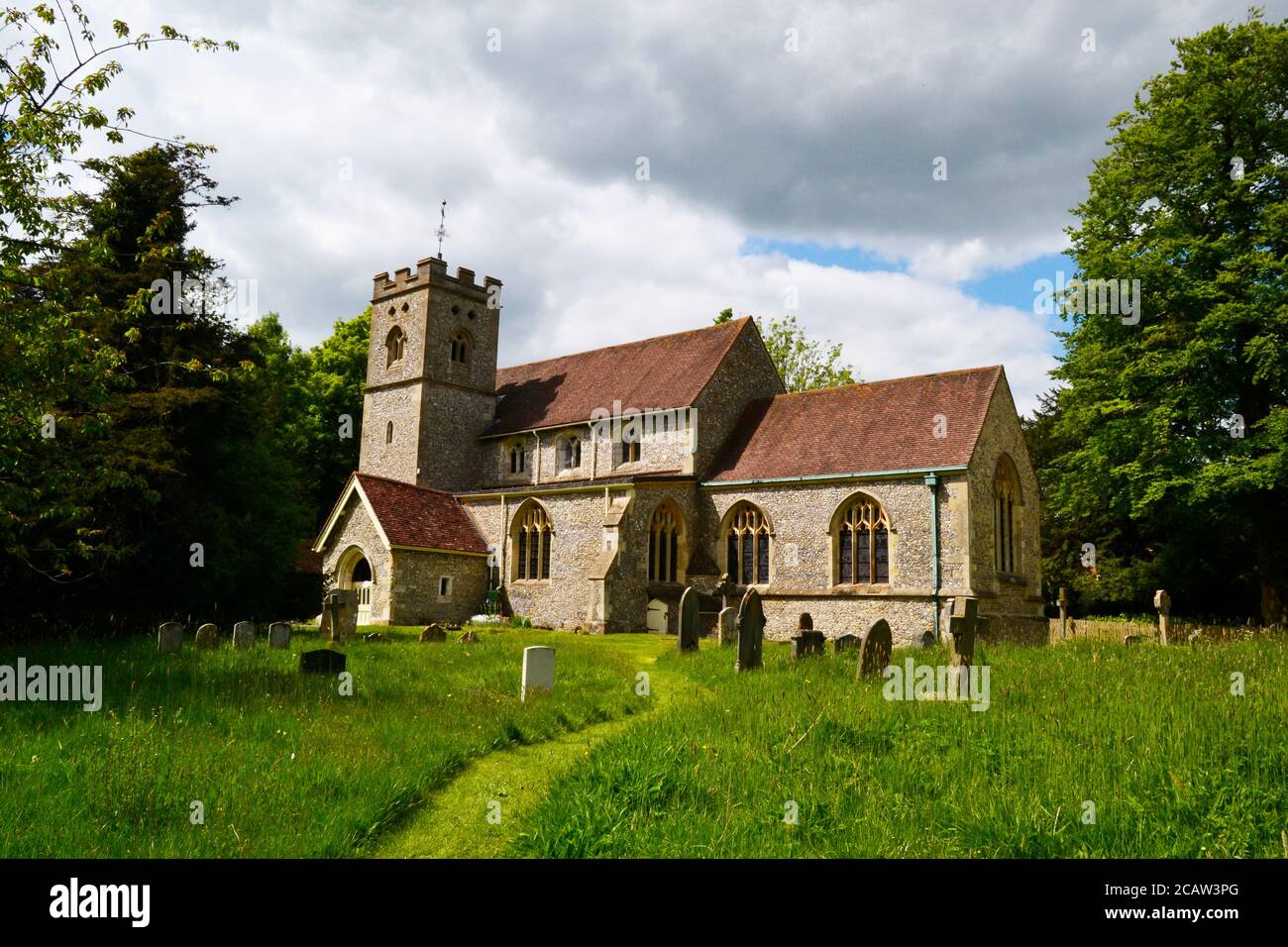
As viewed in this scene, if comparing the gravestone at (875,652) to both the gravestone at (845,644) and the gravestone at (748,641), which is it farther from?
the gravestone at (845,644)

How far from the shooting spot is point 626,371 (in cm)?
3030

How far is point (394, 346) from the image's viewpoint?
33500mm

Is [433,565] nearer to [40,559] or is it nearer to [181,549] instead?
[181,549]

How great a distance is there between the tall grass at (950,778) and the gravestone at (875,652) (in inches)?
48.1

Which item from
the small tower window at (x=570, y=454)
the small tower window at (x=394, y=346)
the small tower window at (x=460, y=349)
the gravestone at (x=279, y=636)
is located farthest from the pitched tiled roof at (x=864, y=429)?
the small tower window at (x=394, y=346)

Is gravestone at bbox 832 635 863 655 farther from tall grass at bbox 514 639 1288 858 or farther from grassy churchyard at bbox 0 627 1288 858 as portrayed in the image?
tall grass at bbox 514 639 1288 858

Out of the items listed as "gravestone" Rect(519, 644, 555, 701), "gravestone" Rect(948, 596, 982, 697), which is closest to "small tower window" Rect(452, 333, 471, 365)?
"gravestone" Rect(519, 644, 555, 701)

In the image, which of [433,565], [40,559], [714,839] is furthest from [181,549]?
[714,839]

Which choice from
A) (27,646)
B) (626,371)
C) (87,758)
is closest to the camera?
(87,758)

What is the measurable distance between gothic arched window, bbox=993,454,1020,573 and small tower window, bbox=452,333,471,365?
19703 mm

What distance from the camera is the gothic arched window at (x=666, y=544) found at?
24.8 meters

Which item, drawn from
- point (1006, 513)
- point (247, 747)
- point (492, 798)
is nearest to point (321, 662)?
point (247, 747)
